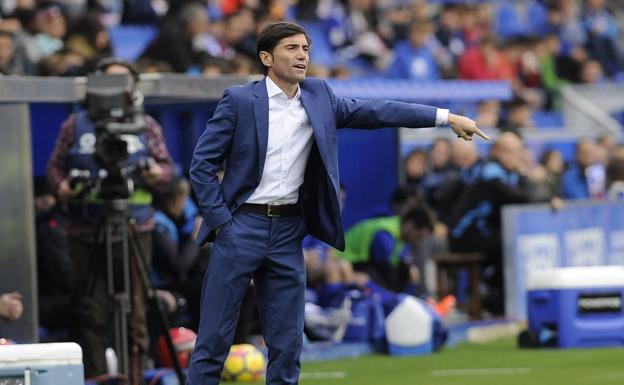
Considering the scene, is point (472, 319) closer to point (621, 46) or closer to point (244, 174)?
point (244, 174)

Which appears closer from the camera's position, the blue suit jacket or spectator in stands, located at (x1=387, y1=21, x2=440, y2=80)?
the blue suit jacket

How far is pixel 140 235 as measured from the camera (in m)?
10.7

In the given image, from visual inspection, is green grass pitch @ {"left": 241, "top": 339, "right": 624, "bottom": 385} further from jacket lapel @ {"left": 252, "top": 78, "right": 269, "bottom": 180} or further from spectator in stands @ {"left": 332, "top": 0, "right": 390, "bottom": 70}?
spectator in stands @ {"left": 332, "top": 0, "right": 390, "bottom": 70}

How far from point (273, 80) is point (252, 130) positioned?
279 millimetres

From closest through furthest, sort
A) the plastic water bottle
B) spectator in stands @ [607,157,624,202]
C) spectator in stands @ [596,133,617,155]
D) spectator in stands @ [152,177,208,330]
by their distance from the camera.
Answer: the plastic water bottle → spectator in stands @ [152,177,208,330] → spectator in stands @ [607,157,624,202] → spectator in stands @ [596,133,617,155]

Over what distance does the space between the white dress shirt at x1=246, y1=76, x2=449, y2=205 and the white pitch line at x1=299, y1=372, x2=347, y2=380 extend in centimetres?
369

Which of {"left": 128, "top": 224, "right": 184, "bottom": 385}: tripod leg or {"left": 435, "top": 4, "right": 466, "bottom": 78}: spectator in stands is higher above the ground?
{"left": 435, "top": 4, "right": 466, "bottom": 78}: spectator in stands

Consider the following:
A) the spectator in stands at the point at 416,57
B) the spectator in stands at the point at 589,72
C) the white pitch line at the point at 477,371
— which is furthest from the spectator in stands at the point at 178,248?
the spectator in stands at the point at 589,72

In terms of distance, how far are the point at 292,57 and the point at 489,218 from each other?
8393mm

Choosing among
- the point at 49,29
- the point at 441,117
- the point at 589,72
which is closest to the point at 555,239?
the point at 49,29

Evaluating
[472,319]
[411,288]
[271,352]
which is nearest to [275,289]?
[271,352]

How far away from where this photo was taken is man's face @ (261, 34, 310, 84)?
25.3 feet

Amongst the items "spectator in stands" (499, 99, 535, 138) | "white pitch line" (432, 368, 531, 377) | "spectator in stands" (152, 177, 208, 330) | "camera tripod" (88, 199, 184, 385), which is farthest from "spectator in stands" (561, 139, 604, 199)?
"camera tripod" (88, 199, 184, 385)

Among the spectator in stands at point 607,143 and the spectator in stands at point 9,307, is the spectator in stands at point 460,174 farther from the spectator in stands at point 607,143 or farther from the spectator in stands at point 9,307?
the spectator in stands at point 9,307
